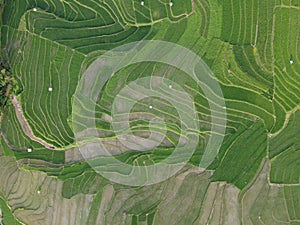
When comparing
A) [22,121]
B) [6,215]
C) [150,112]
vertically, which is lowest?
[6,215]

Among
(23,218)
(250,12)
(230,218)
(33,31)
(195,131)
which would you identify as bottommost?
(23,218)

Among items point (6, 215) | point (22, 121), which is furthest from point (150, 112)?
point (6, 215)

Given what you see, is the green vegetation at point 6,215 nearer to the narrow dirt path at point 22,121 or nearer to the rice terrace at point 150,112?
the rice terrace at point 150,112

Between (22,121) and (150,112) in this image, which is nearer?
(150,112)

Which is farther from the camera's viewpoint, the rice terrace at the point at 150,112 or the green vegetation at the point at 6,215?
the green vegetation at the point at 6,215

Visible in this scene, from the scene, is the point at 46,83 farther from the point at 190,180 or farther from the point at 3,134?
the point at 190,180

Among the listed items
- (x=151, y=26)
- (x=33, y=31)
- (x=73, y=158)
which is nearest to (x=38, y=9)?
(x=33, y=31)

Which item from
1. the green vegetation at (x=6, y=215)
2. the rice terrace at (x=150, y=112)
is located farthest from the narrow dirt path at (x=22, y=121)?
the green vegetation at (x=6, y=215)

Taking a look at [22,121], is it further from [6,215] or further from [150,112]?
[150,112]
